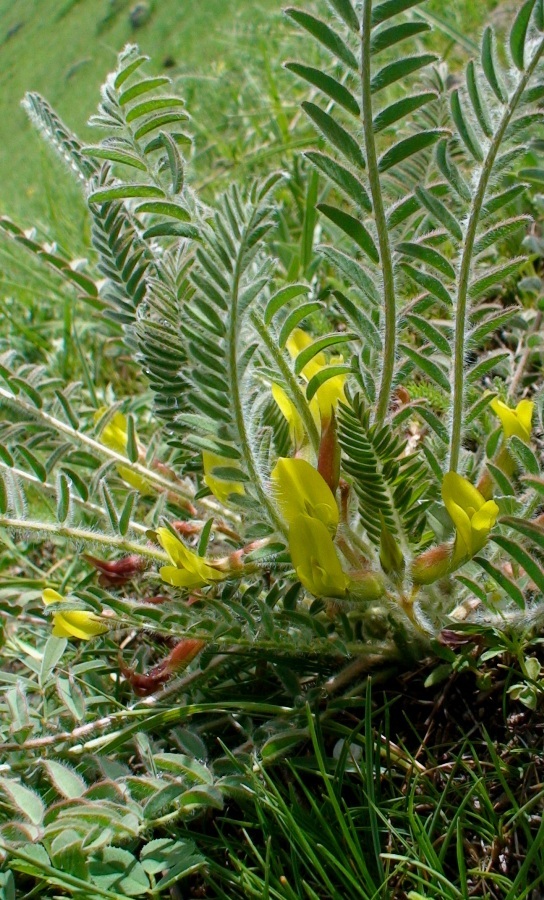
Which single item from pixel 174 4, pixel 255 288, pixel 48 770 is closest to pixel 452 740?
pixel 48 770

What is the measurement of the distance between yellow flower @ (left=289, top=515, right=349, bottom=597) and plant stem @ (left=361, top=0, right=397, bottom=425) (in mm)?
177

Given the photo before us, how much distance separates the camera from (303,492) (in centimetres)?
96

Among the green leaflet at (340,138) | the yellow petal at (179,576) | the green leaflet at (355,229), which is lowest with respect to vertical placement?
the yellow petal at (179,576)

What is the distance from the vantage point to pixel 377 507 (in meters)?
0.96

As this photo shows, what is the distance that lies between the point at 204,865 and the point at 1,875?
228 mm

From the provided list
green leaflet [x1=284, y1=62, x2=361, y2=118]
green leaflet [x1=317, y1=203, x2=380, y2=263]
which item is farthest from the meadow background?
green leaflet [x1=284, y1=62, x2=361, y2=118]

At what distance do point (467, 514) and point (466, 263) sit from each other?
29cm

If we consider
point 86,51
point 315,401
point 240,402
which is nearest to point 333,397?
point 315,401

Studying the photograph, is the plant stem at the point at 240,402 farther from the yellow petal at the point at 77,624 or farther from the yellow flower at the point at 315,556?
the yellow petal at the point at 77,624

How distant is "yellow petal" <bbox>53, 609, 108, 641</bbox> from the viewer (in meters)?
1.12

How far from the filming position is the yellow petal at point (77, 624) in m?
1.12

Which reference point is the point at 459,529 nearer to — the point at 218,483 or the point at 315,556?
the point at 315,556

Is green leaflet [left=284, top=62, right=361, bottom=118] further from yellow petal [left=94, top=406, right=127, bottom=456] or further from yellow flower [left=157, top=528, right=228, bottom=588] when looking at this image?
yellow petal [left=94, top=406, right=127, bottom=456]

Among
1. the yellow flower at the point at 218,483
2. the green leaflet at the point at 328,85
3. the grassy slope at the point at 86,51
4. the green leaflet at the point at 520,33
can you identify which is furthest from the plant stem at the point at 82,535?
the grassy slope at the point at 86,51
